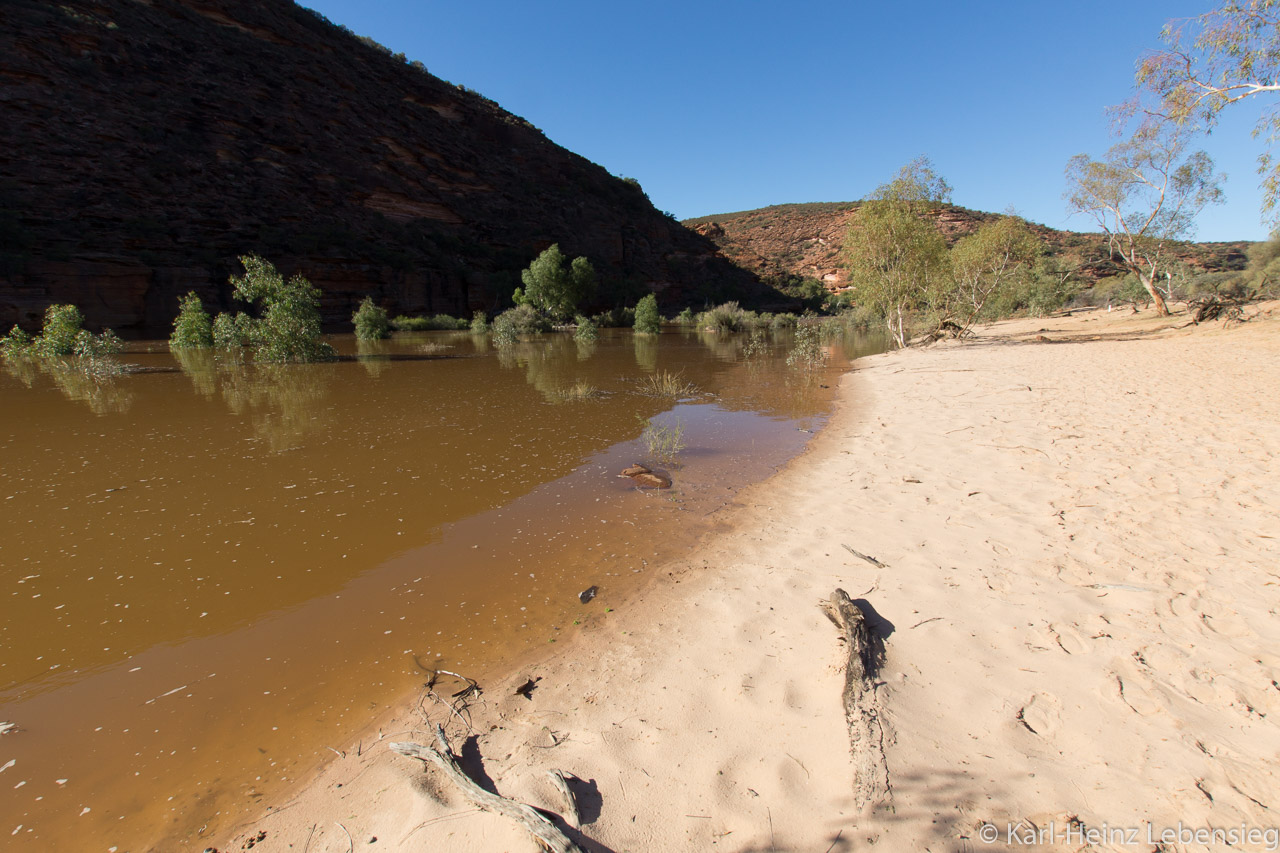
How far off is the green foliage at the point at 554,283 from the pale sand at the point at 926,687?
35946 mm

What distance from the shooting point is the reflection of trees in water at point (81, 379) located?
32.5ft

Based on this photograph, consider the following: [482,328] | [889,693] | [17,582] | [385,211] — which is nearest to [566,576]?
[889,693]

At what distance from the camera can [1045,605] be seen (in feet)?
9.50

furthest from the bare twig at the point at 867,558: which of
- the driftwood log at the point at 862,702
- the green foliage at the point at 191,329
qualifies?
the green foliage at the point at 191,329

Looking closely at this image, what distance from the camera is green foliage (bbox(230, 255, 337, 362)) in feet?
53.7

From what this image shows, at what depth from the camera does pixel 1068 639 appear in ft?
8.49

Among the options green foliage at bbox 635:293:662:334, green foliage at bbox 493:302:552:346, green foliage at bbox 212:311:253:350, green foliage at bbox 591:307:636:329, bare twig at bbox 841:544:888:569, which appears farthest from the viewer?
green foliage at bbox 591:307:636:329

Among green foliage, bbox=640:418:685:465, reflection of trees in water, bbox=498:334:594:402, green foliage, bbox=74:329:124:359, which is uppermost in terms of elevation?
green foliage, bbox=74:329:124:359

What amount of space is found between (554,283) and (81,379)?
1115 inches

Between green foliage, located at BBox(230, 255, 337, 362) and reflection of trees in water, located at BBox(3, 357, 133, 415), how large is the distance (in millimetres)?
3704

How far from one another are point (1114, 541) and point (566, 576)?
405 centimetres

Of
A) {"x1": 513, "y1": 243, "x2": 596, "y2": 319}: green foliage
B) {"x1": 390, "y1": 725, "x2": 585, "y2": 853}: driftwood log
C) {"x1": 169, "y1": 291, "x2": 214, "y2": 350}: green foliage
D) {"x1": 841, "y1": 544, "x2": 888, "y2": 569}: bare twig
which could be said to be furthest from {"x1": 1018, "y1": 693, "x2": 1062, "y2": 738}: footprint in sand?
{"x1": 513, "y1": 243, "x2": 596, "y2": 319}: green foliage

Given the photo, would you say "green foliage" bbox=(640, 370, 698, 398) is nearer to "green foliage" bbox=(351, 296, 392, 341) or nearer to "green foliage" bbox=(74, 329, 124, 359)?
"green foliage" bbox=(74, 329, 124, 359)

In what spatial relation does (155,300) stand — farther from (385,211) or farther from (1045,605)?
(1045,605)
